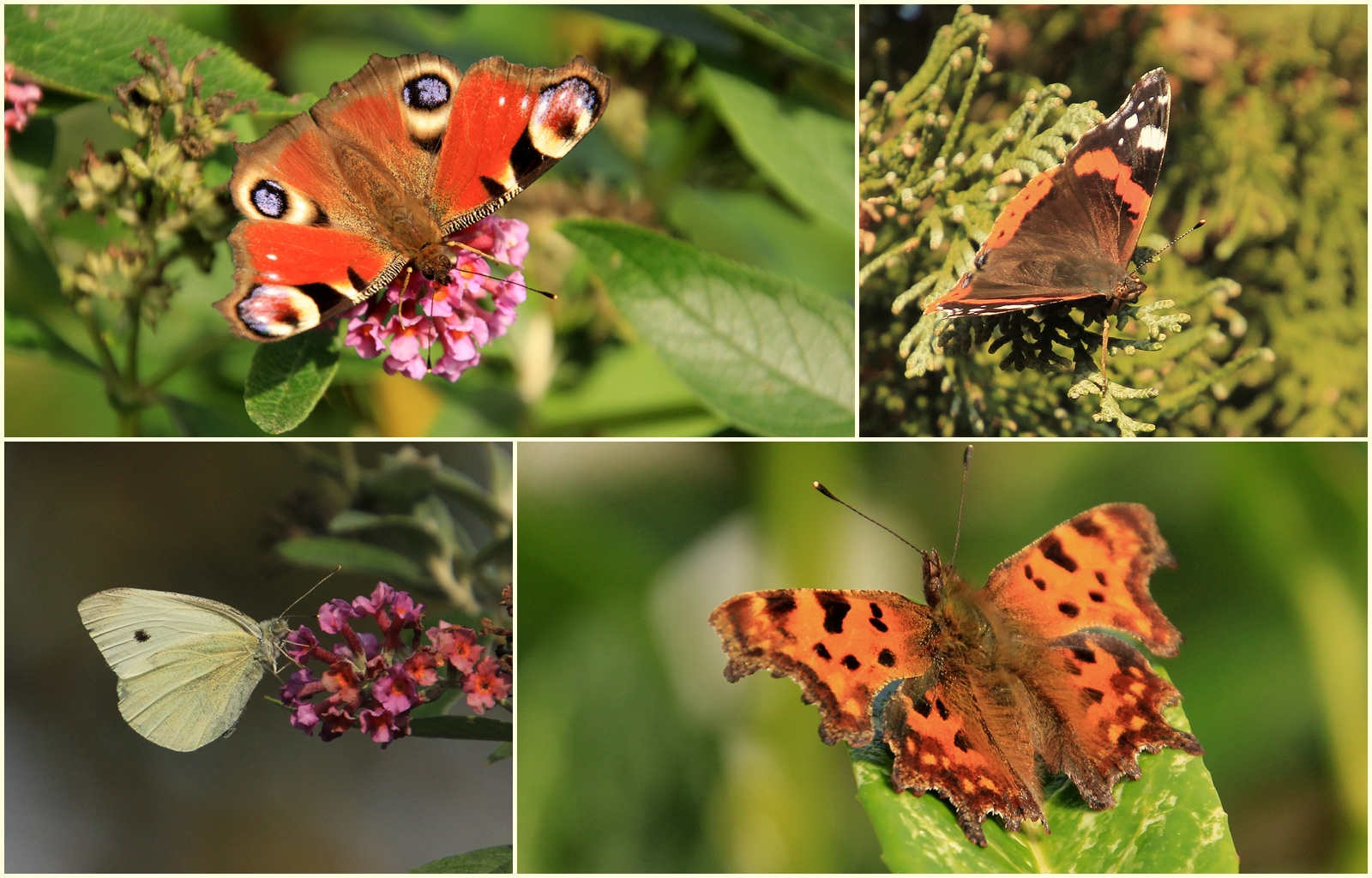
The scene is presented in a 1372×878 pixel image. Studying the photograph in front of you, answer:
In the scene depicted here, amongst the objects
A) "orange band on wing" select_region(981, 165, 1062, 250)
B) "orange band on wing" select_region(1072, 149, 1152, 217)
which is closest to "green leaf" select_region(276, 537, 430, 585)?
"orange band on wing" select_region(981, 165, 1062, 250)

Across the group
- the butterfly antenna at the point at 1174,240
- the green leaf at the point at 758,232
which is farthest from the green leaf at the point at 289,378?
the butterfly antenna at the point at 1174,240

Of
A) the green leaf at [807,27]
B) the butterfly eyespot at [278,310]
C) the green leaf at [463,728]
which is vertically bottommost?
the green leaf at [463,728]

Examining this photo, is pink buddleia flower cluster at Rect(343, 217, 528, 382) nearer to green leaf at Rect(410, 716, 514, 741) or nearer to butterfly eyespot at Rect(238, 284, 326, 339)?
butterfly eyespot at Rect(238, 284, 326, 339)

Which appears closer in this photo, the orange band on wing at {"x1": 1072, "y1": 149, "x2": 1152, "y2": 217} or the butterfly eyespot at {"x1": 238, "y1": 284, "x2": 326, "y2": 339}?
the butterfly eyespot at {"x1": 238, "y1": 284, "x2": 326, "y2": 339}

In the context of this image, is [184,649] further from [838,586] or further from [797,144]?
[797,144]

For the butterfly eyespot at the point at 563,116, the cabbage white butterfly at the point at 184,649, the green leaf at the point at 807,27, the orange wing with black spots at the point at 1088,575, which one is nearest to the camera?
the butterfly eyespot at the point at 563,116

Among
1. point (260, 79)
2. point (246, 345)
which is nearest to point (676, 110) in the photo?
point (260, 79)

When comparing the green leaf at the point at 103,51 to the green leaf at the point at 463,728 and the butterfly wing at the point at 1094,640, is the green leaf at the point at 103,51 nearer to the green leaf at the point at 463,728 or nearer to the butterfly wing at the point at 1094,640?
the green leaf at the point at 463,728
